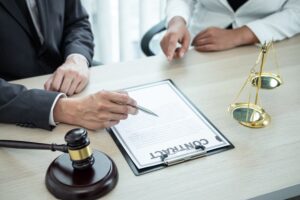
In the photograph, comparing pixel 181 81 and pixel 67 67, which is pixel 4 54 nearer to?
pixel 67 67

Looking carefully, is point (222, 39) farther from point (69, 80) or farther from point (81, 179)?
point (81, 179)

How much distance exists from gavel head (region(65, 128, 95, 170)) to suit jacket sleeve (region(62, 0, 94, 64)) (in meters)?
0.65

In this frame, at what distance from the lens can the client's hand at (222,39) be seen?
138 centimetres

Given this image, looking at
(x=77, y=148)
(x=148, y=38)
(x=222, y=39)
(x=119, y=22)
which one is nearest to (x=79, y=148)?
(x=77, y=148)

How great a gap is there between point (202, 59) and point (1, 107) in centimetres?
70

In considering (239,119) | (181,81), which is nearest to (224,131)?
(239,119)

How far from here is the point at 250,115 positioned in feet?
3.32

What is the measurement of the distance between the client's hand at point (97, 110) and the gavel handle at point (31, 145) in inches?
5.8

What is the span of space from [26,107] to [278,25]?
3.18 ft

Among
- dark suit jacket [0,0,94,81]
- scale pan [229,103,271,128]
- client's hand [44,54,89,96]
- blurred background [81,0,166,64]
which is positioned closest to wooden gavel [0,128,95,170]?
client's hand [44,54,89,96]

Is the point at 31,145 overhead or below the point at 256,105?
below

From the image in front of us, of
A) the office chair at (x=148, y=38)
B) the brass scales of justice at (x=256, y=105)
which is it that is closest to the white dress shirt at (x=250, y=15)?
the office chair at (x=148, y=38)

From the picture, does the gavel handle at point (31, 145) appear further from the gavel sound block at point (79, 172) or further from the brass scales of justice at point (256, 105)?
the brass scales of justice at point (256, 105)

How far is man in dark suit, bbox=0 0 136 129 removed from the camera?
0.98m
